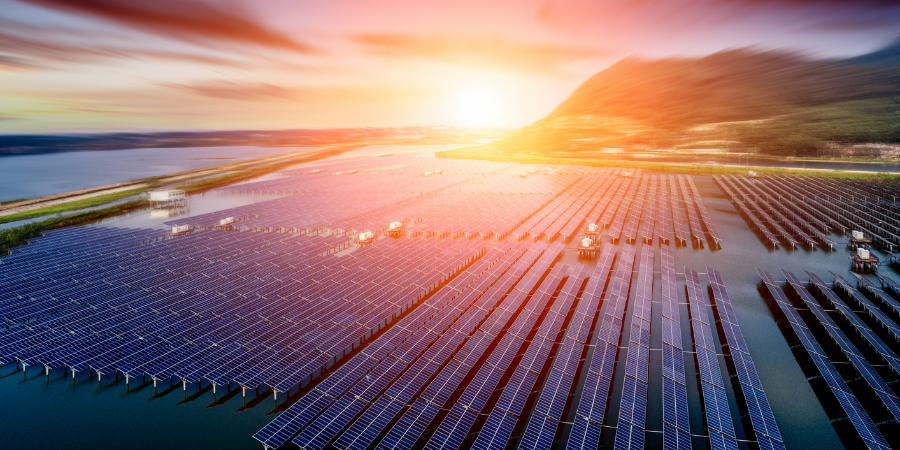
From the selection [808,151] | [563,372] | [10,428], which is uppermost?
[808,151]

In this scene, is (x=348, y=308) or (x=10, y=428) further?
(x=348, y=308)

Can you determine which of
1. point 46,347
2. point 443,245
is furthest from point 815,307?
point 46,347

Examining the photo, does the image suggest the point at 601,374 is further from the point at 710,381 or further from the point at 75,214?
the point at 75,214

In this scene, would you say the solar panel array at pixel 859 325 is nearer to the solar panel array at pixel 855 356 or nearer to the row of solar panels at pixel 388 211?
the solar panel array at pixel 855 356

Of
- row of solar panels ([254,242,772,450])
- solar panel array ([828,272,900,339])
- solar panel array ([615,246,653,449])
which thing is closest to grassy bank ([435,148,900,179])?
solar panel array ([828,272,900,339])

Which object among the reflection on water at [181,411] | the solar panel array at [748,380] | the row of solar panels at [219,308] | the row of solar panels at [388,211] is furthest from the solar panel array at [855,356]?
the row of solar panels at [388,211]

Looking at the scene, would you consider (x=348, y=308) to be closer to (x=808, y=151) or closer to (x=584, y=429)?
(x=584, y=429)

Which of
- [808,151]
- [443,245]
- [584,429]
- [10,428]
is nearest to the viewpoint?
[584,429]
